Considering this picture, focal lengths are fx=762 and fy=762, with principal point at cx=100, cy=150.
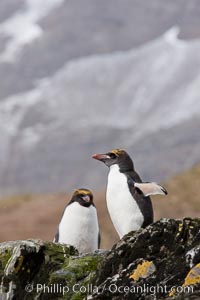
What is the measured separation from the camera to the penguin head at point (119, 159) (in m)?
14.4

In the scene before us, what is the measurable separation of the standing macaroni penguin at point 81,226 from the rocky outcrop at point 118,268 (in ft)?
12.8

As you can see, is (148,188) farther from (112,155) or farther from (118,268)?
(118,268)

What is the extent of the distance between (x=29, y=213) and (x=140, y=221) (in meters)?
37.2

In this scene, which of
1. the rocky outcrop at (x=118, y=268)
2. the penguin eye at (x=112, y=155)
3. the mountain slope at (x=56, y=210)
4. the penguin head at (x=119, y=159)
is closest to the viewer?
the rocky outcrop at (x=118, y=268)

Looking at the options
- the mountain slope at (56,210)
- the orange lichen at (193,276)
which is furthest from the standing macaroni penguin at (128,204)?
the mountain slope at (56,210)

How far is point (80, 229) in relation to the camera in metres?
14.4

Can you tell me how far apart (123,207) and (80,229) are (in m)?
1.16

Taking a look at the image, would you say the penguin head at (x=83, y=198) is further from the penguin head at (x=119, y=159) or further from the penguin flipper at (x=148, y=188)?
the penguin flipper at (x=148, y=188)

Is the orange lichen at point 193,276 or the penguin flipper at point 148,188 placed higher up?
the penguin flipper at point 148,188

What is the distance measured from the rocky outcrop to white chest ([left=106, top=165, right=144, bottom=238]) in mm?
3287

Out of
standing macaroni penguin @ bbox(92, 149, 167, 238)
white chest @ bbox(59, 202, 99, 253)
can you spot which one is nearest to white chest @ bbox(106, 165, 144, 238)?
standing macaroni penguin @ bbox(92, 149, 167, 238)

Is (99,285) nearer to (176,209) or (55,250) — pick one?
(55,250)

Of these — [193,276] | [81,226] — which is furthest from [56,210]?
[193,276]

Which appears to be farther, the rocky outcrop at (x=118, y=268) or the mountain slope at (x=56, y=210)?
the mountain slope at (x=56, y=210)
